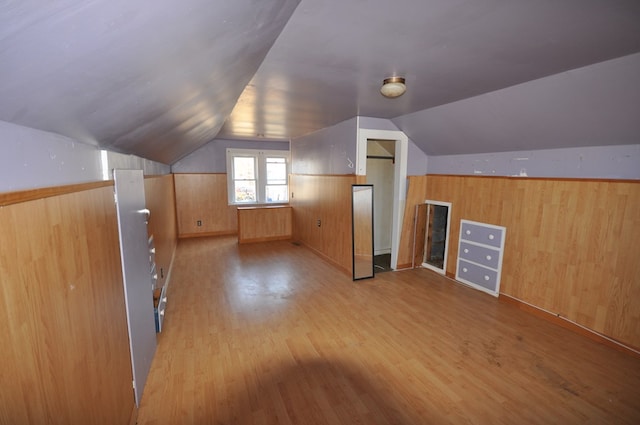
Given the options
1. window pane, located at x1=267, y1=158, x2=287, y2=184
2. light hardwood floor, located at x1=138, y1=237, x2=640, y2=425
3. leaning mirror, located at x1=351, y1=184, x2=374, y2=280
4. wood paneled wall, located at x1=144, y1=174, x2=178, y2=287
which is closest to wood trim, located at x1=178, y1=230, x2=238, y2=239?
window pane, located at x1=267, y1=158, x2=287, y2=184

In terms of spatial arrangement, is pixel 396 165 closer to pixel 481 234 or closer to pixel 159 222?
pixel 481 234

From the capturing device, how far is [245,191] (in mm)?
6805

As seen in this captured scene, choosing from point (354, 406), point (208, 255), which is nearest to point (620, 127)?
point (354, 406)

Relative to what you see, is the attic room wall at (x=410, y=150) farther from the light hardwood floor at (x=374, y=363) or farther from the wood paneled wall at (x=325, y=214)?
the light hardwood floor at (x=374, y=363)

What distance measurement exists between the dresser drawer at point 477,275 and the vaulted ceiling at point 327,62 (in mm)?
1527

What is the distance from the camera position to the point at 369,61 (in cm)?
190

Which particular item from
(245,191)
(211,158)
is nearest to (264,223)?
(245,191)

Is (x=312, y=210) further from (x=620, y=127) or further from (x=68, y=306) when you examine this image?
(x=68, y=306)

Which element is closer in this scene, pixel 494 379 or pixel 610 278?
pixel 494 379

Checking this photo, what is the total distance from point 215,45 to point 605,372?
11.2 ft

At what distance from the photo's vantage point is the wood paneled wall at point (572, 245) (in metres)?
2.29

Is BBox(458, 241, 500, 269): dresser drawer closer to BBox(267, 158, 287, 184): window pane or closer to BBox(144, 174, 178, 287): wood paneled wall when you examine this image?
BBox(144, 174, 178, 287): wood paneled wall

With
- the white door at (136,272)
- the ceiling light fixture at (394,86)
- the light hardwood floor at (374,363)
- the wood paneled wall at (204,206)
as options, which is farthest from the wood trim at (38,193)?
the wood paneled wall at (204,206)

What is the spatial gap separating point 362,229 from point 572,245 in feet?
7.42
